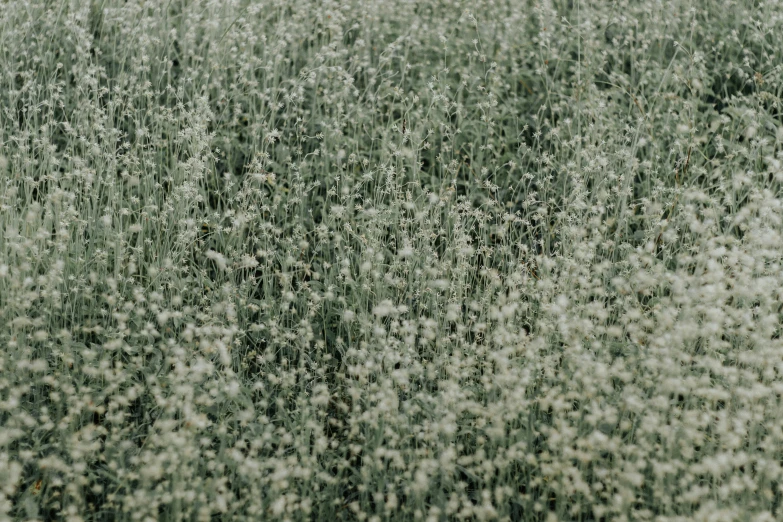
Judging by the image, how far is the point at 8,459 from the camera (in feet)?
9.85

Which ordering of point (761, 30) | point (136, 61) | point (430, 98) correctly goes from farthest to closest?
point (761, 30) → point (430, 98) → point (136, 61)

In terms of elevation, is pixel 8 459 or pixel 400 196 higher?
pixel 400 196

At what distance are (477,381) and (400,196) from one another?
4.00 feet

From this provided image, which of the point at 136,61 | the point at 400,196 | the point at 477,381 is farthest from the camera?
the point at 136,61

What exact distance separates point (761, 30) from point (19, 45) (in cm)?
543

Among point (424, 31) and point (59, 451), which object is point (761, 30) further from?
point (59, 451)

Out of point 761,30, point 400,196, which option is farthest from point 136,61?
point 761,30

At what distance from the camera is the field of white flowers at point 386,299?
2931 mm

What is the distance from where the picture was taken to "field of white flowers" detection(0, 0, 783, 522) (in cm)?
293

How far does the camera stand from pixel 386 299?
3.42 metres

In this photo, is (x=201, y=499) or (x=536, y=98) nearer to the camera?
(x=201, y=499)

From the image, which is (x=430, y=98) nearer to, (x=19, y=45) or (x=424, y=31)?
(x=424, y=31)

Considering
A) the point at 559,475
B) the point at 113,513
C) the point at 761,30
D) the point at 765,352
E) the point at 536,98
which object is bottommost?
the point at 113,513

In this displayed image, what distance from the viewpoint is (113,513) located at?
116 inches
